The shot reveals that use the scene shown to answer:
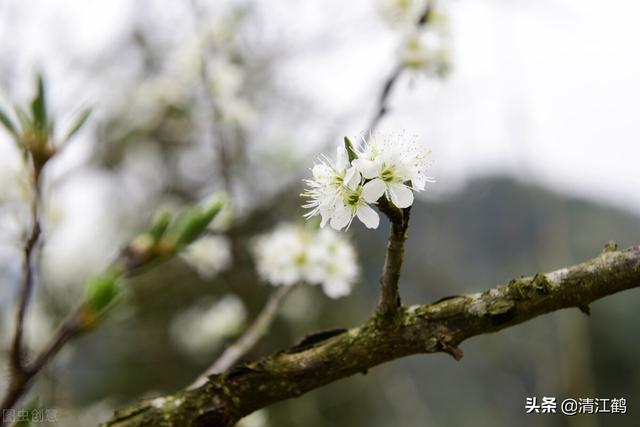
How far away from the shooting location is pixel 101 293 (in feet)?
1.92

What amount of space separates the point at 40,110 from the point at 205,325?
1.52 meters

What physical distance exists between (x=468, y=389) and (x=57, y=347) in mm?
2832

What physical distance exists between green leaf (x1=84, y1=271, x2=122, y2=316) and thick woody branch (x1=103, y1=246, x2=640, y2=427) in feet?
0.34

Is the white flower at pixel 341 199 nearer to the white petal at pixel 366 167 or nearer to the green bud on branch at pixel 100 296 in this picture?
the white petal at pixel 366 167

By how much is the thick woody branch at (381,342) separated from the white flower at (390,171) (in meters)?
0.11

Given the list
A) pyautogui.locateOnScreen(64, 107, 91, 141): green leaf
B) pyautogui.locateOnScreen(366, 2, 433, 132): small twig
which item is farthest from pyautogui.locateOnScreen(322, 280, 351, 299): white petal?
pyautogui.locateOnScreen(64, 107, 91, 141): green leaf

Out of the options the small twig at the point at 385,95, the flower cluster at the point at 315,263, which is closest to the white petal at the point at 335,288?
the flower cluster at the point at 315,263

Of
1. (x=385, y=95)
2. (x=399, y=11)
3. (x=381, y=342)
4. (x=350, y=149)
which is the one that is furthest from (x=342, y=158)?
(x=399, y=11)

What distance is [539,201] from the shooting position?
2.42 meters

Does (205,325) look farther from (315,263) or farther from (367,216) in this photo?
(367,216)

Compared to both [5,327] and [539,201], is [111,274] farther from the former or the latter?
[539,201]

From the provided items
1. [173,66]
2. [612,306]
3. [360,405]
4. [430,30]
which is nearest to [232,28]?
[173,66]

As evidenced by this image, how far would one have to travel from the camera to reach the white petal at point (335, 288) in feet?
3.20

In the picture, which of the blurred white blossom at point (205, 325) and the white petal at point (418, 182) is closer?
the white petal at point (418, 182)
